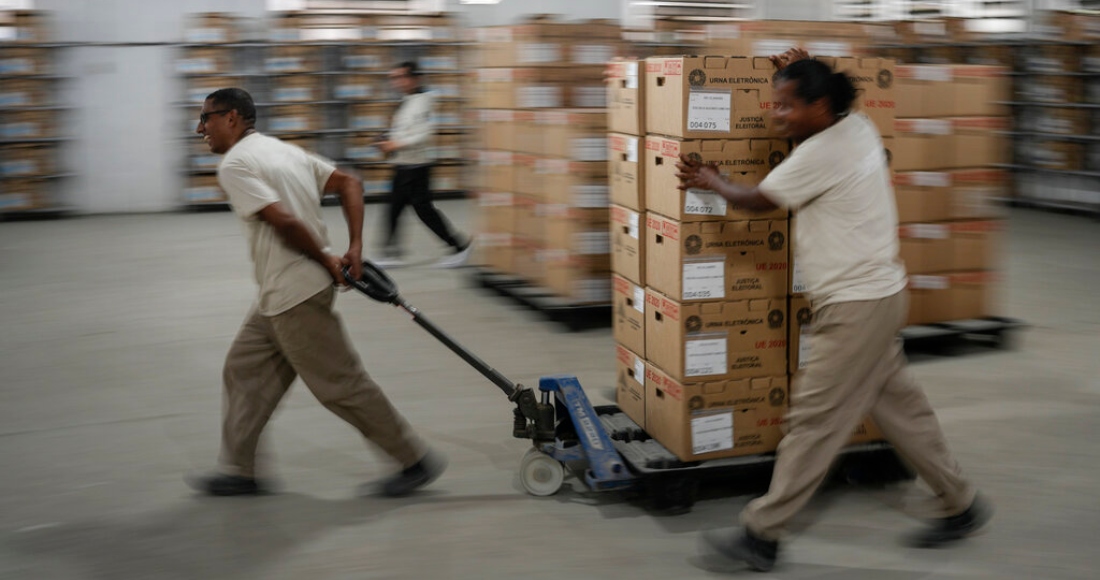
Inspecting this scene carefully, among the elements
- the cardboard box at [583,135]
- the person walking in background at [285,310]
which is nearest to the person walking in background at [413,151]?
the cardboard box at [583,135]

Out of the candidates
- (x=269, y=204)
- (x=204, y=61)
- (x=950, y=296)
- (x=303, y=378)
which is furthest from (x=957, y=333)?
(x=204, y=61)

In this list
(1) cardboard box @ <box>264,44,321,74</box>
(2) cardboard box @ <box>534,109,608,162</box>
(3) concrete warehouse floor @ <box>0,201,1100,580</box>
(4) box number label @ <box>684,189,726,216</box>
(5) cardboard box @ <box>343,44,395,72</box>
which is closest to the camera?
(3) concrete warehouse floor @ <box>0,201,1100,580</box>

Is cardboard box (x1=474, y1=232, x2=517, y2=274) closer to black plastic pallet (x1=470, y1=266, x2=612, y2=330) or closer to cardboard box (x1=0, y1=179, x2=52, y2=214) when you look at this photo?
black plastic pallet (x1=470, y1=266, x2=612, y2=330)

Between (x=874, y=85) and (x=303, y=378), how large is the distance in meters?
2.39

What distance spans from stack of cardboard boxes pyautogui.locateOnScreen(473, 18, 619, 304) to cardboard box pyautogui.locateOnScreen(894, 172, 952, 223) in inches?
69.5

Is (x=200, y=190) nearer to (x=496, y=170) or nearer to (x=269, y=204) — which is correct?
(x=496, y=170)

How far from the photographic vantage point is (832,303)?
323 cm

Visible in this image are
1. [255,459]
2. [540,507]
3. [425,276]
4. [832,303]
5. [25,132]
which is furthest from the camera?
[25,132]

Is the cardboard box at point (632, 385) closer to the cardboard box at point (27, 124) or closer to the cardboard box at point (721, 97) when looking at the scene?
the cardboard box at point (721, 97)

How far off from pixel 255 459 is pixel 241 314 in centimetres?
346

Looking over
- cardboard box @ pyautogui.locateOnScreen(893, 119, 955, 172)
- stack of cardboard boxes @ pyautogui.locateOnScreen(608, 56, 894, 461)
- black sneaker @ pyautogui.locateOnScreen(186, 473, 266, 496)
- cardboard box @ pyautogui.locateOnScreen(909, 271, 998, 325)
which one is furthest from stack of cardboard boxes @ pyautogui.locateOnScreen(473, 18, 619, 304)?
black sneaker @ pyautogui.locateOnScreen(186, 473, 266, 496)

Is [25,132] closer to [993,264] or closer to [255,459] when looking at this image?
[255,459]

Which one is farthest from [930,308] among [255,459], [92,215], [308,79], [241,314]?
[92,215]

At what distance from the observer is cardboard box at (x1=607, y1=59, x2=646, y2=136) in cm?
406
